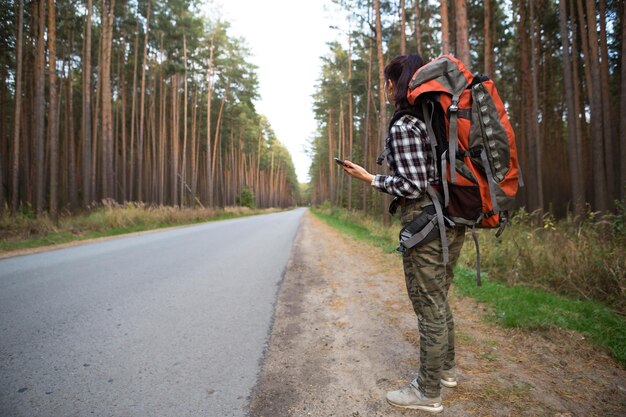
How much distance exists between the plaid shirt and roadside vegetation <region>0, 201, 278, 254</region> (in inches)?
448

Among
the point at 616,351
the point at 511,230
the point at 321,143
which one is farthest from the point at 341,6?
the point at 321,143

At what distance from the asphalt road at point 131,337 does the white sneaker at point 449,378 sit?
1.54m

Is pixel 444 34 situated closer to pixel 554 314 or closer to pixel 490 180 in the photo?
pixel 554 314

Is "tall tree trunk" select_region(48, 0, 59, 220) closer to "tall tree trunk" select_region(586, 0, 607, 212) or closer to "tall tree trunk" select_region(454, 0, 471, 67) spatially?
"tall tree trunk" select_region(454, 0, 471, 67)

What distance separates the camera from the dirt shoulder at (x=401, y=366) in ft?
7.27

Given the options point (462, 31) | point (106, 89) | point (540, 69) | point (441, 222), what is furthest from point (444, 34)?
point (106, 89)

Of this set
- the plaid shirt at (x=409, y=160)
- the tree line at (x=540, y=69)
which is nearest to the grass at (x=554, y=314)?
the plaid shirt at (x=409, y=160)

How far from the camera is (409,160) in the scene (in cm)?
215

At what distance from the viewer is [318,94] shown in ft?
Result: 115

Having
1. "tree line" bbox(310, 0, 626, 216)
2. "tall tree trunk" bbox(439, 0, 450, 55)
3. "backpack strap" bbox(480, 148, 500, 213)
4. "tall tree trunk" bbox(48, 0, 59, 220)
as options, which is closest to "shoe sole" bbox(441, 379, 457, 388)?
"backpack strap" bbox(480, 148, 500, 213)

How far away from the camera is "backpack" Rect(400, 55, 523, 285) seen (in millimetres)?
2043

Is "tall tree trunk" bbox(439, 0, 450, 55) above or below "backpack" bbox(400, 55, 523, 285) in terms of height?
above

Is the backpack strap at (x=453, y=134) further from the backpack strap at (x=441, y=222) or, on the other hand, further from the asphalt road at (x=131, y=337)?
the asphalt road at (x=131, y=337)

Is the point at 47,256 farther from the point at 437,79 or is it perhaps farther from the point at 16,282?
the point at 437,79
